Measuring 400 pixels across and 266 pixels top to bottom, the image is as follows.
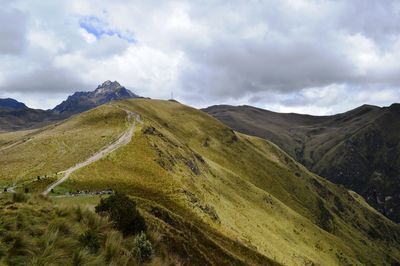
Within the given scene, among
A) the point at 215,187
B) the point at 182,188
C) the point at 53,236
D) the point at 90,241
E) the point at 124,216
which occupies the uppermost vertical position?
the point at 53,236

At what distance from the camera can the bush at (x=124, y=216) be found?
19.5 meters

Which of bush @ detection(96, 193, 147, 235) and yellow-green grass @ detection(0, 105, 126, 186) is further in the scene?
yellow-green grass @ detection(0, 105, 126, 186)

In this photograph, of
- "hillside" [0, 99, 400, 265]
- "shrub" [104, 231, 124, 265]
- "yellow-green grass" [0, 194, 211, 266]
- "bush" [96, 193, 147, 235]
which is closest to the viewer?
"yellow-green grass" [0, 194, 211, 266]

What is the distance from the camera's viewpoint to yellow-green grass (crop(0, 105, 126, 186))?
242ft

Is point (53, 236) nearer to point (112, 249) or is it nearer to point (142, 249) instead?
point (112, 249)

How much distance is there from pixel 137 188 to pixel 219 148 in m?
119

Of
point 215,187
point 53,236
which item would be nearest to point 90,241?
point 53,236

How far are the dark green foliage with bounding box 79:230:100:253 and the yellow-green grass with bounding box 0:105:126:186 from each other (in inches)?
2275

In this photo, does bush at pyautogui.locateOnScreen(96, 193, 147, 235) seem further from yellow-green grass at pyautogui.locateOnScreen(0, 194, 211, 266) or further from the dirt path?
the dirt path

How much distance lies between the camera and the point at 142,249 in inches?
631

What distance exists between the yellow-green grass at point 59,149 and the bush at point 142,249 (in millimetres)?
56499

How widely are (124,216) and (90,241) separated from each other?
6525mm

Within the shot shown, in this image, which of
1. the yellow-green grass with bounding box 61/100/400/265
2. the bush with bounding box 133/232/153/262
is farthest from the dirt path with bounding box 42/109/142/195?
the bush with bounding box 133/232/153/262

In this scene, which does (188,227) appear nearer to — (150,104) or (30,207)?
(30,207)
